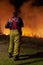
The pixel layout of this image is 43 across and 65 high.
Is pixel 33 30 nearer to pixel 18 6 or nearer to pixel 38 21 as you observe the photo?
pixel 38 21

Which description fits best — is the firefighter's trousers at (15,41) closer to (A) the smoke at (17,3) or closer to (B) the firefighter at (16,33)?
(B) the firefighter at (16,33)

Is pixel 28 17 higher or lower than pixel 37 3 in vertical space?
lower

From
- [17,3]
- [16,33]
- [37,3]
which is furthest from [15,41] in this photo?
→ [17,3]

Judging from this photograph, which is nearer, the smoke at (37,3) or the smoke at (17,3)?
the smoke at (37,3)

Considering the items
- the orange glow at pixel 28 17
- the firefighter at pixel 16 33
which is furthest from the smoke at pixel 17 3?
the firefighter at pixel 16 33

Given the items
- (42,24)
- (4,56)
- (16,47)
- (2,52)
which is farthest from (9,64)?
(42,24)

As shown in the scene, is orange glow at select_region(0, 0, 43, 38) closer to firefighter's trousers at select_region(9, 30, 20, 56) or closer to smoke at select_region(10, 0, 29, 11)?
smoke at select_region(10, 0, 29, 11)

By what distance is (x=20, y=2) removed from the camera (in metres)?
23.6

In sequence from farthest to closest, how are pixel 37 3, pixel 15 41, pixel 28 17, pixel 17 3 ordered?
pixel 17 3 < pixel 28 17 < pixel 37 3 < pixel 15 41

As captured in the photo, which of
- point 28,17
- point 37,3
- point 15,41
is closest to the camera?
point 15,41

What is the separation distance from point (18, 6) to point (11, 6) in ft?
2.57

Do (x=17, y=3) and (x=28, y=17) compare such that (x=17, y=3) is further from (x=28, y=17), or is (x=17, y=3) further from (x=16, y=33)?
(x=16, y=33)

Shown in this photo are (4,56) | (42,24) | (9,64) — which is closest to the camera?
(9,64)

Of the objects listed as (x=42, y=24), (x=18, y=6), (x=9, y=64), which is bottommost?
(x=9, y=64)
